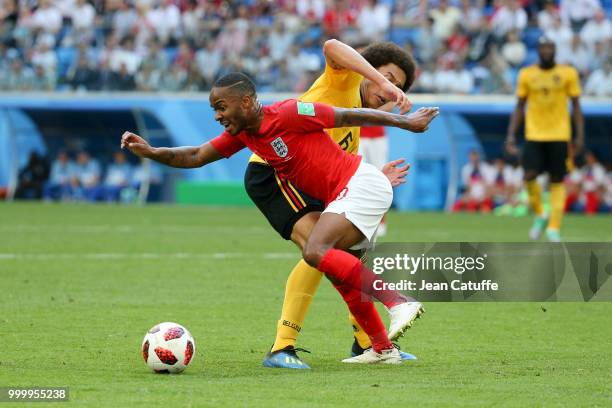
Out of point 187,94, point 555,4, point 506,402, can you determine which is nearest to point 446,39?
point 555,4

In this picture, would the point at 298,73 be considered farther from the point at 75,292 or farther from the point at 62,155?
the point at 75,292

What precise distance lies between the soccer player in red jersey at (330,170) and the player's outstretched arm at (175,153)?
17 centimetres

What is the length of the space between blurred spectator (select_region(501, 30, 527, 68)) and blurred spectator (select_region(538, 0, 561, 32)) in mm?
704

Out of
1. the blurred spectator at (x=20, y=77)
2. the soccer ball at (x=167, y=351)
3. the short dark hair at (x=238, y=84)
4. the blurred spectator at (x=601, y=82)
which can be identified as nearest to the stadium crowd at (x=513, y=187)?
the blurred spectator at (x=601, y=82)

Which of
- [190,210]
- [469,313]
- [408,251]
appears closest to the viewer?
[408,251]

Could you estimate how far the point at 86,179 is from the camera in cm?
2903

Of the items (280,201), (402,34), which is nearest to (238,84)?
(280,201)

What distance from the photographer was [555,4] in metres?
24.5

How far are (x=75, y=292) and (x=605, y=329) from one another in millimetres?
4405

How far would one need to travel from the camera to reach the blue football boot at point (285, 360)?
6480 mm

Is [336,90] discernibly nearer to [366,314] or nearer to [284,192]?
[284,192]

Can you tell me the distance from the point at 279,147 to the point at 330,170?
12.5 inches

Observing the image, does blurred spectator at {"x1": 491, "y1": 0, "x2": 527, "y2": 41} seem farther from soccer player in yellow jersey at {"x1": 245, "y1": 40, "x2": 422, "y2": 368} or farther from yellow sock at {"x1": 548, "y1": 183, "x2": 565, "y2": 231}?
soccer player in yellow jersey at {"x1": 245, "y1": 40, "x2": 422, "y2": 368}

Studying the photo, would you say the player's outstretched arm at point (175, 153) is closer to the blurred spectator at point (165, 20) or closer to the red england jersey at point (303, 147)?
the red england jersey at point (303, 147)
